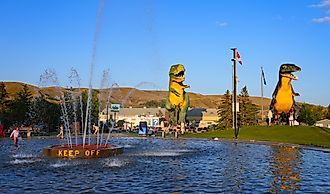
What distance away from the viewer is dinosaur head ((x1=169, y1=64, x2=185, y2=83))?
46306 mm

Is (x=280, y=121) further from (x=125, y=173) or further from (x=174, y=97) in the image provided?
(x=125, y=173)

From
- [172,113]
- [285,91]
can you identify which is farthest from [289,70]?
[172,113]

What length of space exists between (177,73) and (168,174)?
3156cm

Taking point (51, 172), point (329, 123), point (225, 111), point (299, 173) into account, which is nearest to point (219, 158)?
point (299, 173)

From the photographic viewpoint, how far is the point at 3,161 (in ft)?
62.4

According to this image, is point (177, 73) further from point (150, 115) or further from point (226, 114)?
point (150, 115)

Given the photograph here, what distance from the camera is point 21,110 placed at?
5441cm

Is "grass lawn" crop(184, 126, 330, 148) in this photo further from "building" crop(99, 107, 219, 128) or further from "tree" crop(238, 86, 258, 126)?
"building" crop(99, 107, 219, 128)

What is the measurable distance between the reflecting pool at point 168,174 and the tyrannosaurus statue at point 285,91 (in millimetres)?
20505

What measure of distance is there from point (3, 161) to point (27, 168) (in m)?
3.27

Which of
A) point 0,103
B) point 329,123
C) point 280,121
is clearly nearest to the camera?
point 280,121

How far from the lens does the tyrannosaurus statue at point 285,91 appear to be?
40875mm

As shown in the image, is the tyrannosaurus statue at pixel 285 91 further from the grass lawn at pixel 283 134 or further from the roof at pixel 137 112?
the roof at pixel 137 112

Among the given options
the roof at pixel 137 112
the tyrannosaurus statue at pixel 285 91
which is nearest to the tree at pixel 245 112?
the tyrannosaurus statue at pixel 285 91
